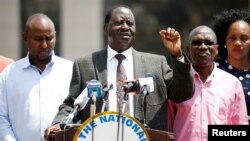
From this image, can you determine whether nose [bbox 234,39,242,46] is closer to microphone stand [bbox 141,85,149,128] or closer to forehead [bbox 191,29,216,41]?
forehead [bbox 191,29,216,41]

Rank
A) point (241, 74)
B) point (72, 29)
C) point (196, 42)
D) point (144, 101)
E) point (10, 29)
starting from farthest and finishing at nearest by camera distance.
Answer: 1. point (10, 29)
2. point (72, 29)
3. point (241, 74)
4. point (196, 42)
5. point (144, 101)

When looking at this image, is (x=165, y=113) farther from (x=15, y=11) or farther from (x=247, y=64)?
(x=15, y=11)

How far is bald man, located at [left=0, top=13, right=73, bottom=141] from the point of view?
7.09m

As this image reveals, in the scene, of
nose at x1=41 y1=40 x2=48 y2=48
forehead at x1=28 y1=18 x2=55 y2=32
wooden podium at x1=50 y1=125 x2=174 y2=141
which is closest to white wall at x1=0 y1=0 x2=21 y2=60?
forehead at x1=28 y1=18 x2=55 y2=32

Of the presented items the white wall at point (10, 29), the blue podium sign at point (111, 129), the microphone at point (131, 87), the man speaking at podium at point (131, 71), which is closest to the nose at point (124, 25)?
the man speaking at podium at point (131, 71)

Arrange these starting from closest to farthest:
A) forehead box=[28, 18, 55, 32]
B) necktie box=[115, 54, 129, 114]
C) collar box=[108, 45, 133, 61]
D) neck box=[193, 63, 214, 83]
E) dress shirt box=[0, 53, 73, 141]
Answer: necktie box=[115, 54, 129, 114]
collar box=[108, 45, 133, 61]
neck box=[193, 63, 214, 83]
dress shirt box=[0, 53, 73, 141]
forehead box=[28, 18, 55, 32]

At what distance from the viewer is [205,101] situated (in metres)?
6.74

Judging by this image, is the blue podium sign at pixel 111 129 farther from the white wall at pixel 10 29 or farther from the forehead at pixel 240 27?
the white wall at pixel 10 29

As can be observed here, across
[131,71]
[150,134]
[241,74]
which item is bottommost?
[150,134]

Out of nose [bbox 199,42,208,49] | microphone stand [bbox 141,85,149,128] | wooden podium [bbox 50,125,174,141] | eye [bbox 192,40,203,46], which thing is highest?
eye [bbox 192,40,203,46]

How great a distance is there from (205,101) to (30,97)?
1.42m

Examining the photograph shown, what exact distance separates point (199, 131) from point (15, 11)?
8398 mm

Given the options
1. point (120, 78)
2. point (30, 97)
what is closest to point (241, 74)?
point (120, 78)

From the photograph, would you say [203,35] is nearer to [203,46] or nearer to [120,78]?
[203,46]
